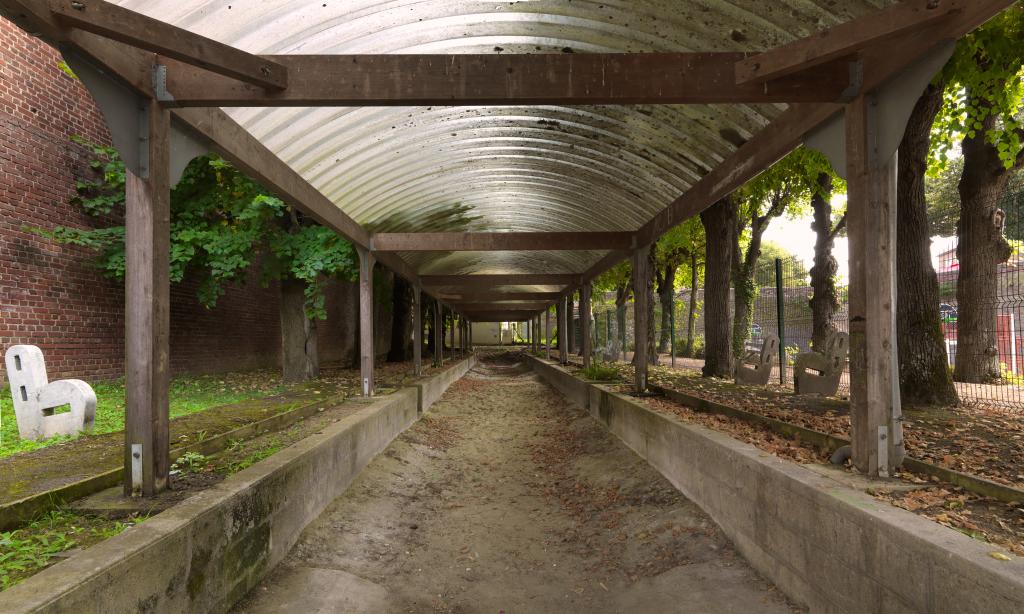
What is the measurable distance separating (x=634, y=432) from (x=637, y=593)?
3851 mm

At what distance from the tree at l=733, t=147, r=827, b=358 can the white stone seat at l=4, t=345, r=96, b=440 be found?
35.7 feet

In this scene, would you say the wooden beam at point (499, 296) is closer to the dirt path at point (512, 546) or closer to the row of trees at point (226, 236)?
the row of trees at point (226, 236)

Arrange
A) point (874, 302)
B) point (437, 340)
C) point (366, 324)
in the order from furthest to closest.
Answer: point (437, 340) → point (366, 324) → point (874, 302)

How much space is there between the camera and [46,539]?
10.1 ft

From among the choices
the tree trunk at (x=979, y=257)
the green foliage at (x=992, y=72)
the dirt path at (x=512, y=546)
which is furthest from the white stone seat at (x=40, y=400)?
the tree trunk at (x=979, y=257)

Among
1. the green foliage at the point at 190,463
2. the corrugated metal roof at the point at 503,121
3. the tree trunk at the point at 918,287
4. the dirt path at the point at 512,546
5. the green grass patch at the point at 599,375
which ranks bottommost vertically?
the dirt path at the point at 512,546

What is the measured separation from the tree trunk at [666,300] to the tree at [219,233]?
38.6 feet

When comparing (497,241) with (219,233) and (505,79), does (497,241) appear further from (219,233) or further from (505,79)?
(505,79)

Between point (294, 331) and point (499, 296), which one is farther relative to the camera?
point (499, 296)

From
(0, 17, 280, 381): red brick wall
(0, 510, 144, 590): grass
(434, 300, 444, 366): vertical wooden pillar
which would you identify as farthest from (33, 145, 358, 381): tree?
(434, 300, 444, 366): vertical wooden pillar

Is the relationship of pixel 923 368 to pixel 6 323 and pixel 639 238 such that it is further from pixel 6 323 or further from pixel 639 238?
pixel 6 323

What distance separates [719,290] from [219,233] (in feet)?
31.8

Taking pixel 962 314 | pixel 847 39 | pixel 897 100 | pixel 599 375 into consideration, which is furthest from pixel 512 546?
pixel 962 314

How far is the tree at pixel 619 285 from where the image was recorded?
22.8m
